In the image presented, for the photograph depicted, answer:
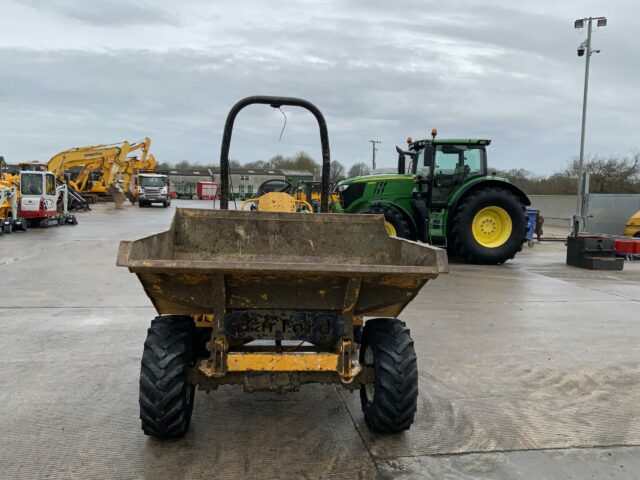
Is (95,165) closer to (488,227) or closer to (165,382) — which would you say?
(488,227)

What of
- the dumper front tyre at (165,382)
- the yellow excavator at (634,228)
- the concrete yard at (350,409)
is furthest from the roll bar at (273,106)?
the yellow excavator at (634,228)

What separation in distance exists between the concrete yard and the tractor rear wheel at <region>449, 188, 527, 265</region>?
13.9ft

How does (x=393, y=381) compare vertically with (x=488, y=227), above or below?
below

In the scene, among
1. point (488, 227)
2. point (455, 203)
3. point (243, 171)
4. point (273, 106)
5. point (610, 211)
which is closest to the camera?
point (273, 106)

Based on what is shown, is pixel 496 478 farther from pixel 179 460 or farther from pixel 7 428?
pixel 7 428

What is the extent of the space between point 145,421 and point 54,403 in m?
1.06

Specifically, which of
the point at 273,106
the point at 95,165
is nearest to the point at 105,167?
the point at 95,165

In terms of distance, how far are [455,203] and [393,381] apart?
8502mm

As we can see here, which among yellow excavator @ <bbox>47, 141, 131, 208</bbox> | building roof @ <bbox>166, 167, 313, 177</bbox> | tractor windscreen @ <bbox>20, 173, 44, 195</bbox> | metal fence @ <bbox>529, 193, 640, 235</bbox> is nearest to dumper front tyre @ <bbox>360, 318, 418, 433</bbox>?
tractor windscreen @ <bbox>20, 173, 44, 195</bbox>

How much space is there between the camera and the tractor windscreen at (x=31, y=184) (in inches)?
709

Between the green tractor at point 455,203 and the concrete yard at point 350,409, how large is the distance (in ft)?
14.3

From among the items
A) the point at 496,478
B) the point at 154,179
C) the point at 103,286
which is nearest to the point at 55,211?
the point at 103,286

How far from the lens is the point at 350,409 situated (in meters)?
3.87

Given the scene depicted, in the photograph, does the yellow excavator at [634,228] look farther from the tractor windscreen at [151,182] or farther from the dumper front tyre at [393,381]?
the tractor windscreen at [151,182]
